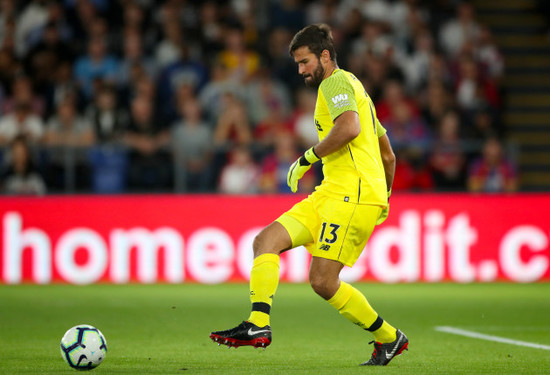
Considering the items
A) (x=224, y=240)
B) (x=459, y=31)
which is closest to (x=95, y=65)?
(x=224, y=240)

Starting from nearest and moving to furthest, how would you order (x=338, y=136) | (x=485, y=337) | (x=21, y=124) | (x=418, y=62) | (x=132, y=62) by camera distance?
(x=338, y=136)
(x=485, y=337)
(x=21, y=124)
(x=132, y=62)
(x=418, y=62)

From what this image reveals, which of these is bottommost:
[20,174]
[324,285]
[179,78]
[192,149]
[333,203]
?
[324,285]

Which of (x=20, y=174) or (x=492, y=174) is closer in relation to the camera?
(x=20, y=174)

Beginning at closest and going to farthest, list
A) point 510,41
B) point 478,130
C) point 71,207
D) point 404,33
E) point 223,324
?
1. point 223,324
2. point 71,207
3. point 478,130
4. point 404,33
5. point 510,41

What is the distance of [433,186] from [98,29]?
5862 millimetres

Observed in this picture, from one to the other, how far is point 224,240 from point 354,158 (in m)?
7.78

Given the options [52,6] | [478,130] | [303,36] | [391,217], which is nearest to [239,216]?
[391,217]

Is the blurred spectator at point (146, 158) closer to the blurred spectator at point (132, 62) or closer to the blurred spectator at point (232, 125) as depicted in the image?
the blurred spectator at point (232, 125)

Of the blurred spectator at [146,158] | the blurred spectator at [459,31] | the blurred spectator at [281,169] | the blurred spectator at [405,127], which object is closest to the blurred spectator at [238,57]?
the blurred spectator at [281,169]

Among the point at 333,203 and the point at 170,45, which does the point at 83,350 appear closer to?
the point at 333,203

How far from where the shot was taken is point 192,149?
14.9 m

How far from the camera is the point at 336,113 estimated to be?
21.9 feet

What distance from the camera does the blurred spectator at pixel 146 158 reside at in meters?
14.8

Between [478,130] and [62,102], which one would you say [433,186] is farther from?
[62,102]
